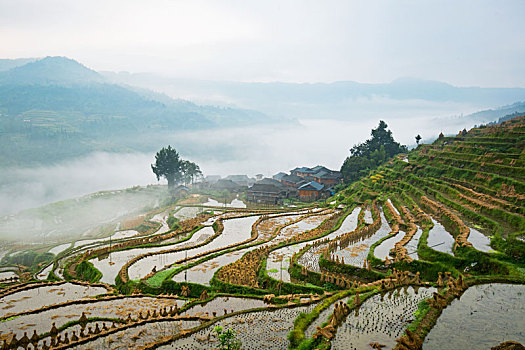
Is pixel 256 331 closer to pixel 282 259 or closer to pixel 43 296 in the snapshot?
pixel 282 259

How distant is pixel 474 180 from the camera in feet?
103

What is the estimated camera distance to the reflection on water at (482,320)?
10.8 metres

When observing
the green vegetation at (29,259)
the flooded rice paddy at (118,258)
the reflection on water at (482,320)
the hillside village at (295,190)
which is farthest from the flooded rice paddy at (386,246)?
the hillside village at (295,190)

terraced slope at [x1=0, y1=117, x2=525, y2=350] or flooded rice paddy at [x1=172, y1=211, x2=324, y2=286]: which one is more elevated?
terraced slope at [x1=0, y1=117, x2=525, y2=350]

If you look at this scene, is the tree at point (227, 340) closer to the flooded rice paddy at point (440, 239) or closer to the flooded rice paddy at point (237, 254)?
the flooded rice paddy at point (237, 254)

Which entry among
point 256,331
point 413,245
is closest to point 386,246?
point 413,245

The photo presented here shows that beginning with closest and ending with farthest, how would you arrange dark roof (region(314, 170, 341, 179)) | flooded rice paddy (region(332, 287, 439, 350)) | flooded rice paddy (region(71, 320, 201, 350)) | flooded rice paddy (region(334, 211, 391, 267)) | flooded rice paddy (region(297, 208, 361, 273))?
flooded rice paddy (region(332, 287, 439, 350)) → flooded rice paddy (region(71, 320, 201, 350)) → flooded rice paddy (region(334, 211, 391, 267)) → flooded rice paddy (region(297, 208, 361, 273)) → dark roof (region(314, 170, 341, 179))

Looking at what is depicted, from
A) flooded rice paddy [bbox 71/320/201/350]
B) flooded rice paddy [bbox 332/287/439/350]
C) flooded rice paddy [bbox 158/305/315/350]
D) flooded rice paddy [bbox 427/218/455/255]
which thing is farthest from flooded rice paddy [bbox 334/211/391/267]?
flooded rice paddy [bbox 71/320/201/350]

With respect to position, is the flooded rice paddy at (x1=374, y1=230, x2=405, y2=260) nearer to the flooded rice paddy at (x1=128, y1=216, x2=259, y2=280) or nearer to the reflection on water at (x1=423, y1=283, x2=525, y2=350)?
the reflection on water at (x1=423, y1=283, x2=525, y2=350)

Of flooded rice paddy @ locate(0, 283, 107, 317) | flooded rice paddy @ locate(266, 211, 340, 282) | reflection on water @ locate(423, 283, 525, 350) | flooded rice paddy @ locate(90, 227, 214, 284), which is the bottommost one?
flooded rice paddy @ locate(90, 227, 214, 284)

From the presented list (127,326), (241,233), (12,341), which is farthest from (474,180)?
(12,341)

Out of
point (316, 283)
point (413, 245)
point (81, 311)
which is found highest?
point (413, 245)

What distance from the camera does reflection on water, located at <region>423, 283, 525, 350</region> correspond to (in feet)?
35.6

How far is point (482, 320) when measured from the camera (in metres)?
12.1
